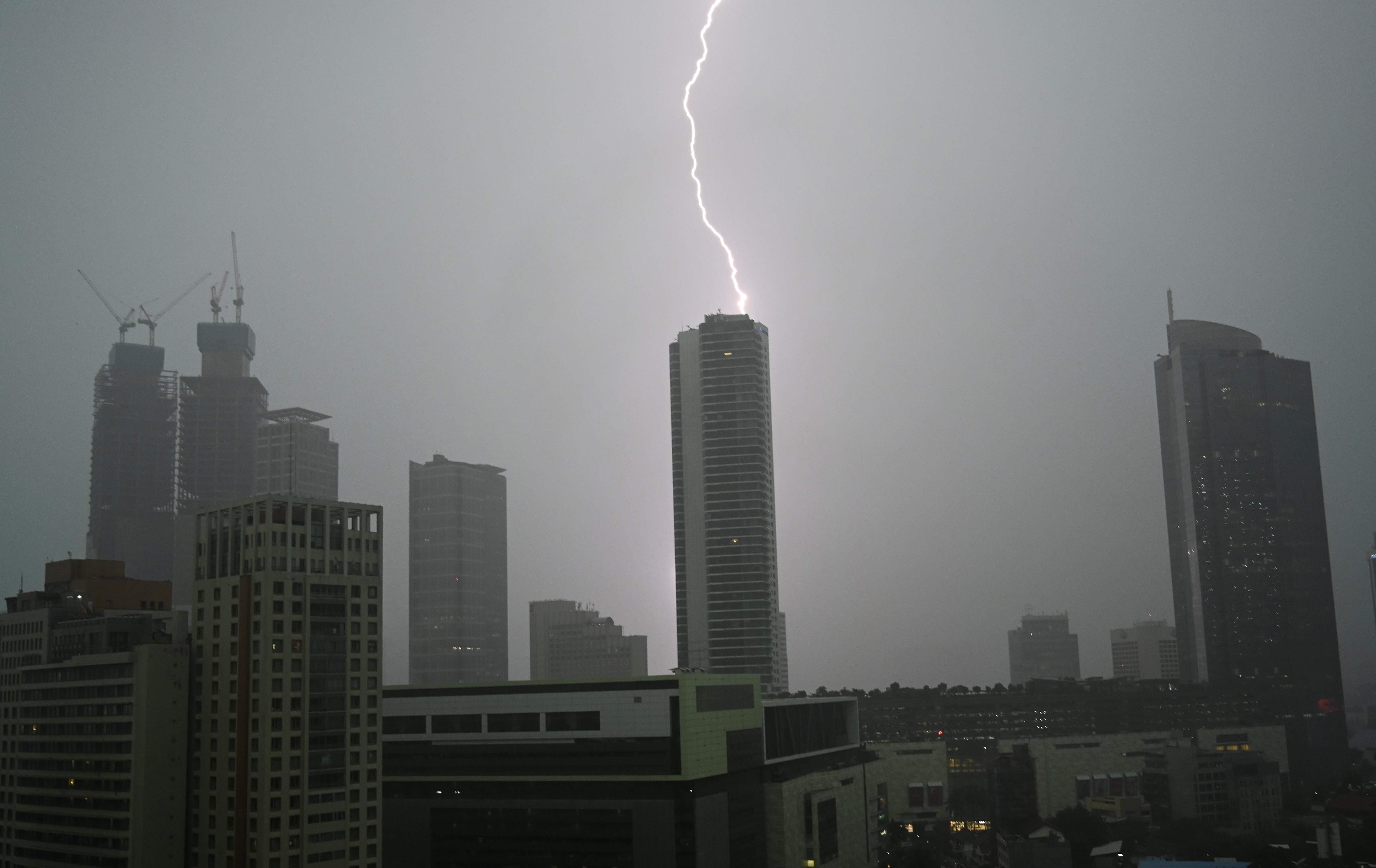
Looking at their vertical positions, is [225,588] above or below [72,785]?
above

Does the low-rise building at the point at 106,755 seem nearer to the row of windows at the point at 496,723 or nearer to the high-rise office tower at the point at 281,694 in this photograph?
the high-rise office tower at the point at 281,694

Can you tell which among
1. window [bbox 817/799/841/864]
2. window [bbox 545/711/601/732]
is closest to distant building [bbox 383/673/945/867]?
window [bbox 545/711/601/732]

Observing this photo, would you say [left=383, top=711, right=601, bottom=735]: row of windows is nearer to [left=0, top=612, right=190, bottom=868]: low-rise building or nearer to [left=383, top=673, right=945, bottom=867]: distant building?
[left=383, top=673, right=945, bottom=867]: distant building

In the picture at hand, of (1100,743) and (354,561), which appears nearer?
(354,561)

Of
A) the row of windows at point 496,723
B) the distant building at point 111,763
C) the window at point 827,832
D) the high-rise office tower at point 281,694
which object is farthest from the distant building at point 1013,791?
the distant building at point 111,763

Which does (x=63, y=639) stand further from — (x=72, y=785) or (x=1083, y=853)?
(x=1083, y=853)

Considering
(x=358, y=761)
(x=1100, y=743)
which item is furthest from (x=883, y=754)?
(x=358, y=761)

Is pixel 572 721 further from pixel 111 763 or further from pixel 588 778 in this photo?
pixel 111 763
